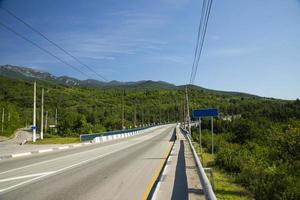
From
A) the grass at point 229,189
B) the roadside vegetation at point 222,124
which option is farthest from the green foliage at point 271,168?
the grass at point 229,189

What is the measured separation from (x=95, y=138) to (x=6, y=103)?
219 ft

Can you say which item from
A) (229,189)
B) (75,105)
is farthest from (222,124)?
(229,189)

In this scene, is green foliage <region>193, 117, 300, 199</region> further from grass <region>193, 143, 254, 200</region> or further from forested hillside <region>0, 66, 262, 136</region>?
forested hillside <region>0, 66, 262, 136</region>

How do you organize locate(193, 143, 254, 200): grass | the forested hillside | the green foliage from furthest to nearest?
the forested hillside → locate(193, 143, 254, 200): grass → the green foliage

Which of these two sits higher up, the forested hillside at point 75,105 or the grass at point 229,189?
the forested hillside at point 75,105

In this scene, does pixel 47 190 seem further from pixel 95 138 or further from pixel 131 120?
pixel 131 120

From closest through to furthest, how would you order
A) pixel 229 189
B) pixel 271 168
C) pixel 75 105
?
pixel 229 189 → pixel 271 168 → pixel 75 105

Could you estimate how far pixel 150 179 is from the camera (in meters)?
12.4

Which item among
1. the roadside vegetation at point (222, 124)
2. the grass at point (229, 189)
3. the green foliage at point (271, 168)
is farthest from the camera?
the roadside vegetation at point (222, 124)

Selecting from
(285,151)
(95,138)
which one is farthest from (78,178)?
(95,138)

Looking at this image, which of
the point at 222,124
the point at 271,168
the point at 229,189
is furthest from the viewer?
the point at 222,124

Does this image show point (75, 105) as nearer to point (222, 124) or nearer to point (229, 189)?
point (222, 124)

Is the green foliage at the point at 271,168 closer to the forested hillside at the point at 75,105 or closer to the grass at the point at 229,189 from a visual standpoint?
the grass at the point at 229,189

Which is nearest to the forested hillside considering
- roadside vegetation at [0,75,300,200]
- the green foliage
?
roadside vegetation at [0,75,300,200]
